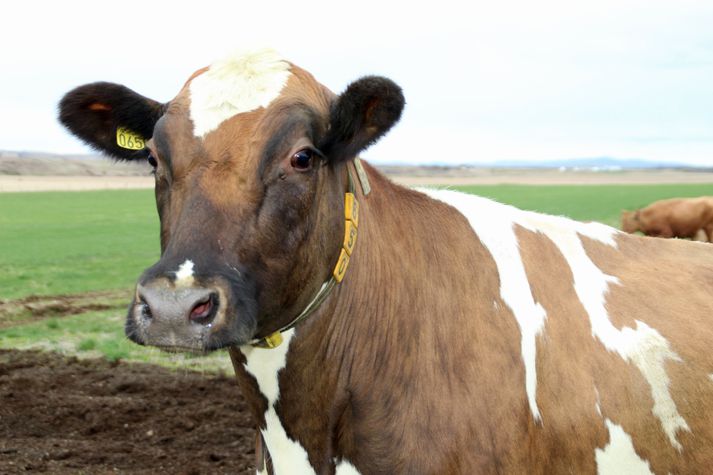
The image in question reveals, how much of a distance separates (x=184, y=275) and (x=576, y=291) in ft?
7.40

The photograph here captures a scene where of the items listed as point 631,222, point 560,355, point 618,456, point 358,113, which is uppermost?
point 358,113

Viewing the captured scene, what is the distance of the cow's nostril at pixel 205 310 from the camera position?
3002 mm

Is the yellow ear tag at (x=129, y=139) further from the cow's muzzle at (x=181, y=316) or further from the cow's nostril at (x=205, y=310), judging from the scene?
the cow's nostril at (x=205, y=310)

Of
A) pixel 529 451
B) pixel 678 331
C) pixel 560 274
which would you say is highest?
pixel 560 274

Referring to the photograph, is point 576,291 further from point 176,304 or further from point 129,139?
point 129,139

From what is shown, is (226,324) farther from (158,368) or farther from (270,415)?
(158,368)

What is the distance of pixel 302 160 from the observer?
3.51 metres

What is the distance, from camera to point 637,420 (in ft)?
13.7

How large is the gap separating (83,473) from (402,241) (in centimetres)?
452

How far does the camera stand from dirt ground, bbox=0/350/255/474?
7.46 metres

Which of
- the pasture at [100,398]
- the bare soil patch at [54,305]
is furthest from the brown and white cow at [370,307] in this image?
the bare soil patch at [54,305]

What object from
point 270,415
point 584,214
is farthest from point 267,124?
point 584,214

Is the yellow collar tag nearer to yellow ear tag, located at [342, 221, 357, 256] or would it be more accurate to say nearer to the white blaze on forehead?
yellow ear tag, located at [342, 221, 357, 256]

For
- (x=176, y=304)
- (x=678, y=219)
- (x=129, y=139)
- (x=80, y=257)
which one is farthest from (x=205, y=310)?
(x=678, y=219)
